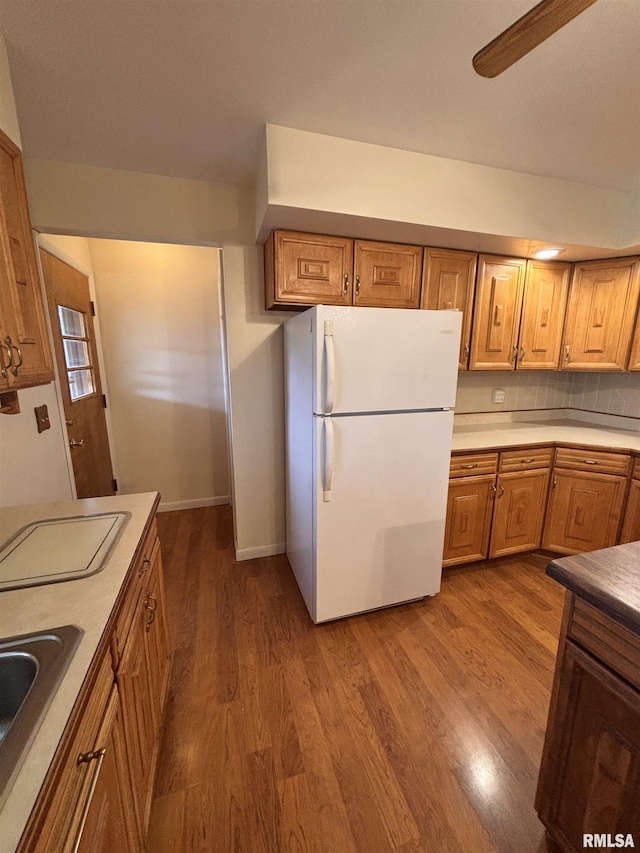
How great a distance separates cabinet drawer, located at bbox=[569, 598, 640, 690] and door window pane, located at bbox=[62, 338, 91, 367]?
2.83 meters

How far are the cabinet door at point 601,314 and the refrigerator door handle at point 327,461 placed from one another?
208cm

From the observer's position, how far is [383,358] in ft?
5.64

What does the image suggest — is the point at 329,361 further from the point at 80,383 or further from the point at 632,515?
the point at 632,515

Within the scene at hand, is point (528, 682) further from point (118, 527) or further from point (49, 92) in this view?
point (49, 92)

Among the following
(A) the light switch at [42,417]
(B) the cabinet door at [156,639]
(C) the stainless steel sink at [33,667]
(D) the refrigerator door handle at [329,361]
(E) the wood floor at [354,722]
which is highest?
(D) the refrigerator door handle at [329,361]

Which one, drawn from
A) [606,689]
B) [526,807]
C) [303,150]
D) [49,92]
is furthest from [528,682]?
[49,92]

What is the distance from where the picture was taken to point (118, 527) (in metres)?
1.24

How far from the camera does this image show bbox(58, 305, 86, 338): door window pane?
226 centimetres

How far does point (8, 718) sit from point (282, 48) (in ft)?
6.70

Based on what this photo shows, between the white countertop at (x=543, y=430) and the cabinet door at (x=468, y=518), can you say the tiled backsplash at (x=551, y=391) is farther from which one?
the cabinet door at (x=468, y=518)

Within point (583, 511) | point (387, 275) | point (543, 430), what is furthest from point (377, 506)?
point (543, 430)

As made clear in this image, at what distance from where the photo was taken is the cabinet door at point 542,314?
2.46 meters

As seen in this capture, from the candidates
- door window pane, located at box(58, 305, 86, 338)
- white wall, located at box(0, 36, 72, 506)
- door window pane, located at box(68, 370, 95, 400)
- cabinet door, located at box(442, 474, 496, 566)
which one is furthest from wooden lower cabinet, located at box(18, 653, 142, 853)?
door window pane, located at box(58, 305, 86, 338)

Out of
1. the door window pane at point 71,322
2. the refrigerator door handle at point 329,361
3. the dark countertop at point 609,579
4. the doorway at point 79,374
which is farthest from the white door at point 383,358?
the door window pane at point 71,322
